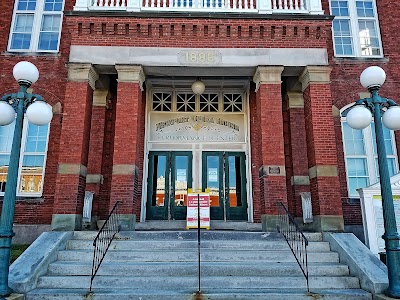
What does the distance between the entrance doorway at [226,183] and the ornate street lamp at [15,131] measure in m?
6.91

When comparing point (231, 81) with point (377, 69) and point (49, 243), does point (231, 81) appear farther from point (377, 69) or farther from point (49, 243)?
point (49, 243)

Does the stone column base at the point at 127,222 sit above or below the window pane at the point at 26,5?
below

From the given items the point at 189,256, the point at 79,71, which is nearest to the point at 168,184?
the point at 79,71

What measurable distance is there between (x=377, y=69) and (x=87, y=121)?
747 centimetres

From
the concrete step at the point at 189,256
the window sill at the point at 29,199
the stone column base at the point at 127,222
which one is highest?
the window sill at the point at 29,199

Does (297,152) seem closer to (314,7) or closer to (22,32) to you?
(314,7)

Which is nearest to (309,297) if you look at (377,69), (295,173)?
(377,69)

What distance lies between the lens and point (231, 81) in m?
12.3

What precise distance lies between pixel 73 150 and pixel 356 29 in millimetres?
10900

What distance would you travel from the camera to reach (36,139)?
11.7m

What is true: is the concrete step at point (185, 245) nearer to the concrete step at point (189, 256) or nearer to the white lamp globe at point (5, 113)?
the concrete step at point (189, 256)

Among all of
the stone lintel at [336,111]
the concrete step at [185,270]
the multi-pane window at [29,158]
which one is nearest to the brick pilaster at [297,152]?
the stone lintel at [336,111]

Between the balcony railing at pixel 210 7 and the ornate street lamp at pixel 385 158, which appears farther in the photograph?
the balcony railing at pixel 210 7

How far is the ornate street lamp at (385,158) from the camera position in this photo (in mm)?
5844
